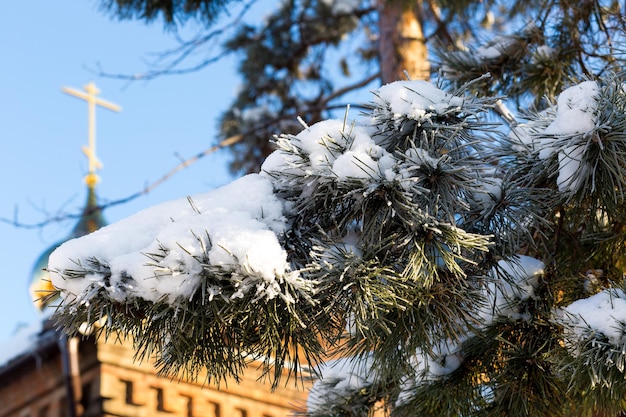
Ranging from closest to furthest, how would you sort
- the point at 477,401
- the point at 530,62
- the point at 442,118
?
1. the point at 442,118
2. the point at 477,401
3. the point at 530,62

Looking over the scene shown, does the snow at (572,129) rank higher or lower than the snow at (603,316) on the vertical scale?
higher

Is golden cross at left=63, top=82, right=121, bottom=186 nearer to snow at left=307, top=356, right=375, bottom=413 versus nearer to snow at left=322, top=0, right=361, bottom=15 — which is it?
snow at left=322, top=0, right=361, bottom=15

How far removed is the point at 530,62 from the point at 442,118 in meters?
1.66

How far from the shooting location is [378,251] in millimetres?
1795

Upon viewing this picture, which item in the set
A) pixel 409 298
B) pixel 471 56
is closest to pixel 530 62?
pixel 471 56

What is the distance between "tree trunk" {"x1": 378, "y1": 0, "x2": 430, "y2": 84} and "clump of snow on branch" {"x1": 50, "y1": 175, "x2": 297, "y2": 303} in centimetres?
455

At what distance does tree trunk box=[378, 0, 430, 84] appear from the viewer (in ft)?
21.0

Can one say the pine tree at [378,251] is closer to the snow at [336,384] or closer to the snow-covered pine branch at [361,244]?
the snow-covered pine branch at [361,244]

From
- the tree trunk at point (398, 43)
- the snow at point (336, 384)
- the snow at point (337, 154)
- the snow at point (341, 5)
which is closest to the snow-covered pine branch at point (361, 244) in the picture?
the snow at point (337, 154)

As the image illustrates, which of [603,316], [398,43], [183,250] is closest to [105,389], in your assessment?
[398,43]

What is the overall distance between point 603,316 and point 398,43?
185 inches

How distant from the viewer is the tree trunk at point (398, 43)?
21.0 feet

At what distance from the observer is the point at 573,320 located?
7.02 feet

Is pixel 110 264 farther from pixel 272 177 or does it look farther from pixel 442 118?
pixel 442 118
